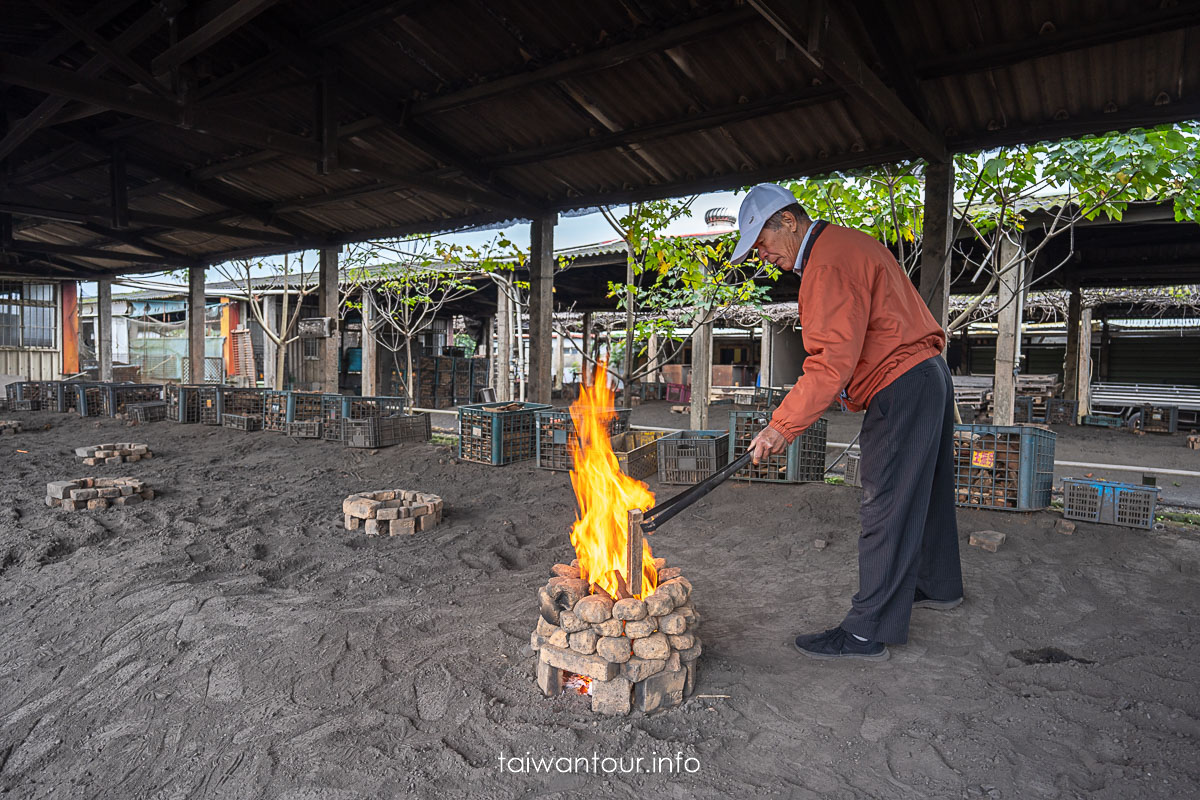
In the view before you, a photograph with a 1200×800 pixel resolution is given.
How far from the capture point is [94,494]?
5.66 meters

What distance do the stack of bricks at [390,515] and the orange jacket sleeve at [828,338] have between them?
11.1 ft

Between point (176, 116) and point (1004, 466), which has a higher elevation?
point (176, 116)

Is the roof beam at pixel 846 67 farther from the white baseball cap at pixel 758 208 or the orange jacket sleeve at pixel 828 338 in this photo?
the orange jacket sleeve at pixel 828 338

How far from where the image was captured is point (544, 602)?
2.76 m

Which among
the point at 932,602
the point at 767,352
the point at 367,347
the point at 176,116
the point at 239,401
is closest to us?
the point at 932,602

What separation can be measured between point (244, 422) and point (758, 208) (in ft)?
35.8

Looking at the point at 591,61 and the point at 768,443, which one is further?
the point at 591,61

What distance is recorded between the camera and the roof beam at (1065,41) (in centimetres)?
385

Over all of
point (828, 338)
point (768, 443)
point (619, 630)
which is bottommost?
point (619, 630)

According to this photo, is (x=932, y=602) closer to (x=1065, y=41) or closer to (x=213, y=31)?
(x=1065, y=41)

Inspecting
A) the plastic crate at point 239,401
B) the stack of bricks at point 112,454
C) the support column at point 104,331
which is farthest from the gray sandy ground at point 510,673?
the support column at point 104,331

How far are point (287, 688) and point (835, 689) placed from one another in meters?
2.31

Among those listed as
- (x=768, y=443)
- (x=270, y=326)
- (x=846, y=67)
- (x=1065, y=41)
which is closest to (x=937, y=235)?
(x=1065, y=41)

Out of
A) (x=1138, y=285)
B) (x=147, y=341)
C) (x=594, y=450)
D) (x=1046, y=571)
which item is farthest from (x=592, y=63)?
(x=147, y=341)
